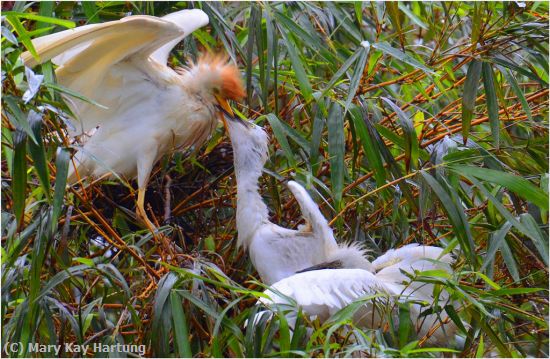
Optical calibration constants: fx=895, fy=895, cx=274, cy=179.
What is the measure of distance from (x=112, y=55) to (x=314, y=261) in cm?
76

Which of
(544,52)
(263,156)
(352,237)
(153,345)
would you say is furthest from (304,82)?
(153,345)

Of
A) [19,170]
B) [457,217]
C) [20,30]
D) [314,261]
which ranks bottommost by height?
[314,261]

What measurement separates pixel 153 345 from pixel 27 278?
44 centimetres

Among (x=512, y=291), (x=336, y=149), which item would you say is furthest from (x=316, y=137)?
(x=512, y=291)

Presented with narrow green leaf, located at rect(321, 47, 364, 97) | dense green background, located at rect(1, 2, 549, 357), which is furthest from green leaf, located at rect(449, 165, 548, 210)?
narrow green leaf, located at rect(321, 47, 364, 97)

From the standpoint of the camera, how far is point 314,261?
7.24ft

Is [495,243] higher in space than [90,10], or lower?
lower

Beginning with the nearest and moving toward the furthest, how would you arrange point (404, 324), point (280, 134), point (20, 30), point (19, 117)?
point (19, 117)
point (404, 324)
point (20, 30)
point (280, 134)

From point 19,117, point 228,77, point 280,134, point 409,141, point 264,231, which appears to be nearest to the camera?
point 19,117

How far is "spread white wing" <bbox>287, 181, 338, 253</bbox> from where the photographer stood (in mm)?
2094

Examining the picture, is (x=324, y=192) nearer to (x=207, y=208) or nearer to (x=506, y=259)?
(x=207, y=208)

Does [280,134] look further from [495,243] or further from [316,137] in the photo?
[495,243]

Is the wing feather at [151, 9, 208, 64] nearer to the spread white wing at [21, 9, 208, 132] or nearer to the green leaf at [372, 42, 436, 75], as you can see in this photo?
the spread white wing at [21, 9, 208, 132]

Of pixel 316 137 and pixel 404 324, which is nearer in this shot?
pixel 404 324
